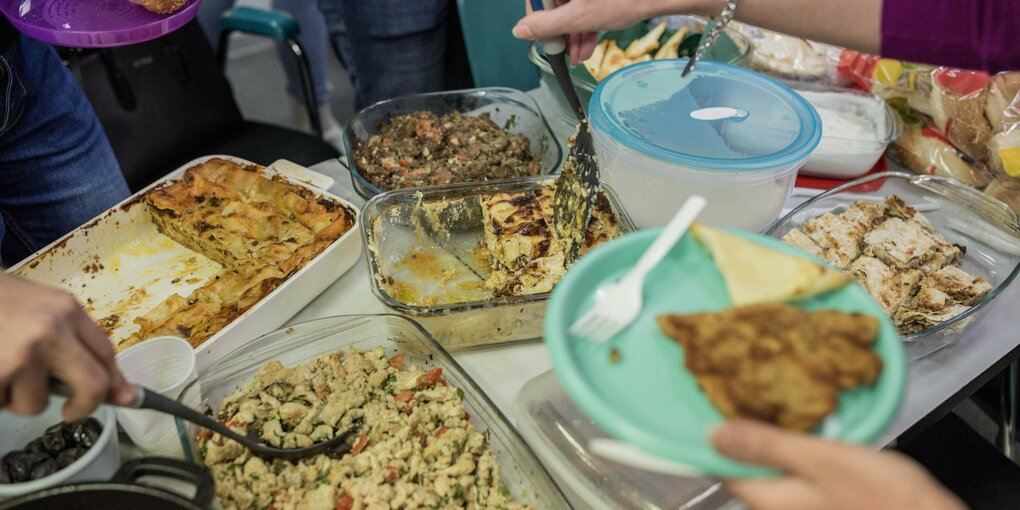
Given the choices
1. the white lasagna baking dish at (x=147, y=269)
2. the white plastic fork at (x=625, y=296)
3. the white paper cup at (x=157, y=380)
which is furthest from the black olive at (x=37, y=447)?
the white plastic fork at (x=625, y=296)

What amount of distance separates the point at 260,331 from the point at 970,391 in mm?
1733

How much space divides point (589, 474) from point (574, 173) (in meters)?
0.78

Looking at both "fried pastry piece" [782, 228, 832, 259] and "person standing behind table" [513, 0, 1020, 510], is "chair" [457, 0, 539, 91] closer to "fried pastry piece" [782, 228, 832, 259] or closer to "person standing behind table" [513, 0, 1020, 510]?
"person standing behind table" [513, 0, 1020, 510]

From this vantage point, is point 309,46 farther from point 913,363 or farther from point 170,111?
point 913,363

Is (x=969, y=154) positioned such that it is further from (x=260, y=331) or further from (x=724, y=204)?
(x=260, y=331)

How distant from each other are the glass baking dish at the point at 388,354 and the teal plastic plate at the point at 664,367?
46cm

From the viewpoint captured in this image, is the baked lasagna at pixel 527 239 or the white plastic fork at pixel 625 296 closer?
the white plastic fork at pixel 625 296

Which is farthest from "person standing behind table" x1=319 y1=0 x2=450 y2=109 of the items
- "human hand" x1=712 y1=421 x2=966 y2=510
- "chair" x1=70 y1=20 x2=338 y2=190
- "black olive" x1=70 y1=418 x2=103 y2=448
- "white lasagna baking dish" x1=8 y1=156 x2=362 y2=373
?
"human hand" x1=712 y1=421 x2=966 y2=510

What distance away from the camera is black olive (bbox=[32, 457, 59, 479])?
115cm

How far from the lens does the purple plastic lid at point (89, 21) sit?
1620 millimetres

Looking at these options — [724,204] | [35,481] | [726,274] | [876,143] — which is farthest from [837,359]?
[876,143]

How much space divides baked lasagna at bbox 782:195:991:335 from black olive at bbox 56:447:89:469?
1.66 meters

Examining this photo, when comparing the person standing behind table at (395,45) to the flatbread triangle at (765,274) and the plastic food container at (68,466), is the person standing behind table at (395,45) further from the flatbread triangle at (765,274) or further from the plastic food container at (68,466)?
the flatbread triangle at (765,274)

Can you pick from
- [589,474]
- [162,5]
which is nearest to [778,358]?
[589,474]
